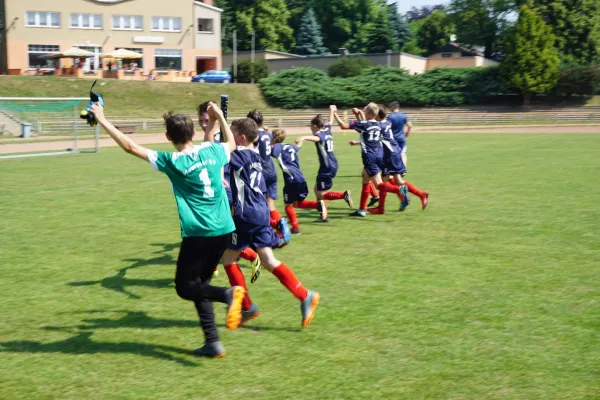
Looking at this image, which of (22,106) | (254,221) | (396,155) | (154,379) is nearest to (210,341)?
(154,379)

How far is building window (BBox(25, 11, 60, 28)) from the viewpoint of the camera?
191ft

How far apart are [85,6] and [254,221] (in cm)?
6002

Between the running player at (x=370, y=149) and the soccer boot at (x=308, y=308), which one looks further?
the running player at (x=370, y=149)

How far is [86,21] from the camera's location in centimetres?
6109

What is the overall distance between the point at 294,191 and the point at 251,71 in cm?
5500

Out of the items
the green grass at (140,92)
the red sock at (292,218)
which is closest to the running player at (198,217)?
the red sock at (292,218)

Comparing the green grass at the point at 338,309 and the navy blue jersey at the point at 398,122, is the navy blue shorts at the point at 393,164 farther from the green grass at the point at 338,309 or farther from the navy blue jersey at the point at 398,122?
the navy blue jersey at the point at 398,122

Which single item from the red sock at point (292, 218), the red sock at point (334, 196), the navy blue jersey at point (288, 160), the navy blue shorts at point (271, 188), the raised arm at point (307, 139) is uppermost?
the raised arm at point (307, 139)

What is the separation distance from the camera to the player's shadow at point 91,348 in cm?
570

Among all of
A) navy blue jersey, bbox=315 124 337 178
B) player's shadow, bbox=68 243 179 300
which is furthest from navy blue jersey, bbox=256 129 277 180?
navy blue jersey, bbox=315 124 337 178

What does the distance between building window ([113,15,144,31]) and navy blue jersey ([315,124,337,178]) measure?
55.8 meters

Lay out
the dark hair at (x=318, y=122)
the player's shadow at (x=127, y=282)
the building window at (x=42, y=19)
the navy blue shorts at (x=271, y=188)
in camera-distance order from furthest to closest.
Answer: the building window at (x=42, y=19) < the dark hair at (x=318, y=122) < the navy blue shorts at (x=271, y=188) < the player's shadow at (x=127, y=282)

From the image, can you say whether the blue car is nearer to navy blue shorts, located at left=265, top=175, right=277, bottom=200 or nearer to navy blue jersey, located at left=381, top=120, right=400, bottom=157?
navy blue jersey, located at left=381, top=120, right=400, bottom=157

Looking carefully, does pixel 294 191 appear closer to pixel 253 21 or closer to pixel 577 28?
pixel 577 28
